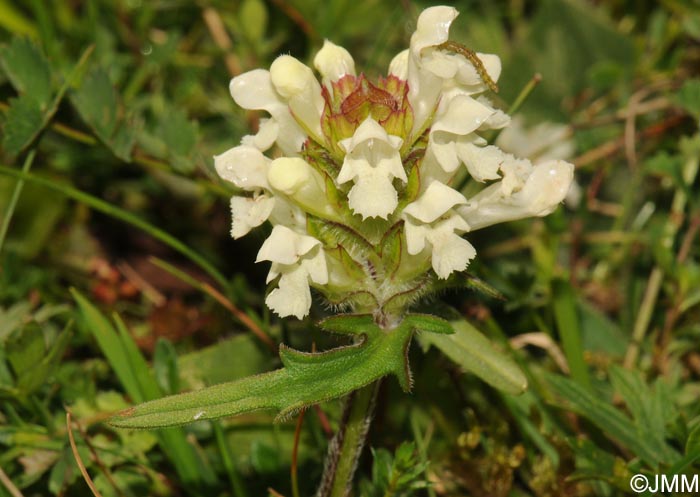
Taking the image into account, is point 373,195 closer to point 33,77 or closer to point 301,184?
point 301,184

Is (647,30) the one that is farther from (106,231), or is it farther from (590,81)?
(106,231)

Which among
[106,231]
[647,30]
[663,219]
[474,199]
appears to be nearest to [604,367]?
[663,219]

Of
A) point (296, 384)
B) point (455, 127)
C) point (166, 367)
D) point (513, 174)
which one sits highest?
point (455, 127)

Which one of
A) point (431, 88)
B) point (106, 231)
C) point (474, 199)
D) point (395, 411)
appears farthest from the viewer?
point (106, 231)

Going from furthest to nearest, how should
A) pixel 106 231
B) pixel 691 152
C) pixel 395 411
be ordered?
pixel 106 231
pixel 691 152
pixel 395 411

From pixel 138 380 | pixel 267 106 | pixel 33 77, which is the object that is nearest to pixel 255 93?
pixel 267 106
